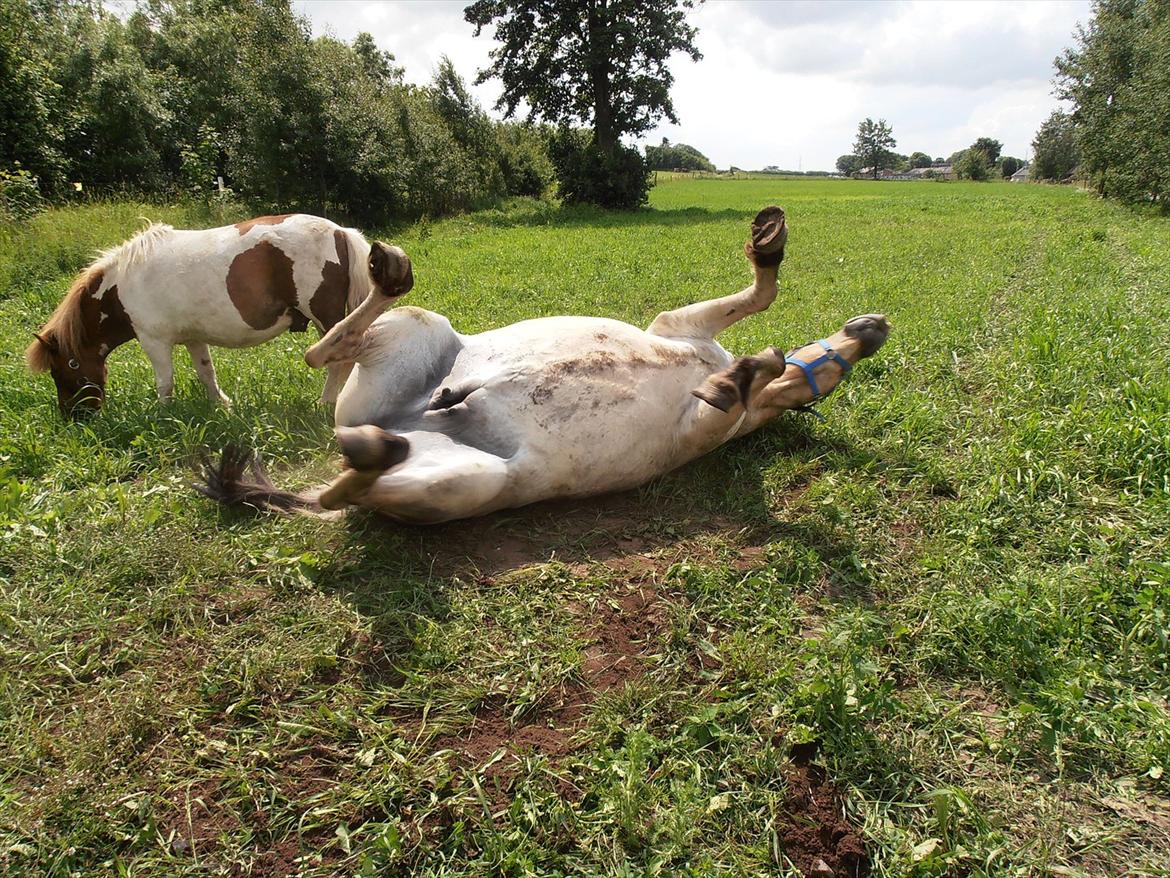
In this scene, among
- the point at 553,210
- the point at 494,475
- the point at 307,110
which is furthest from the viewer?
the point at 553,210

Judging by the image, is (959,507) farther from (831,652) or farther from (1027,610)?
(831,652)

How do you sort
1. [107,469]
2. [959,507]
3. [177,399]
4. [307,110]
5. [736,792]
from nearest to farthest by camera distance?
1. [736,792]
2. [959,507]
3. [107,469]
4. [177,399]
5. [307,110]

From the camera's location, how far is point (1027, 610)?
2275 millimetres

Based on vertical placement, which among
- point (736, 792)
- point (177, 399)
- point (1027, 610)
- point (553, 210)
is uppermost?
point (553, 210)

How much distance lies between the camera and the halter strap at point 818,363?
142 inches

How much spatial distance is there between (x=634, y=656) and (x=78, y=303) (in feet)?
15.3

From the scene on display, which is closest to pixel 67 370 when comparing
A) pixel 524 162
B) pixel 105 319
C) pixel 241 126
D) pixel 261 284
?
pixel 105 319

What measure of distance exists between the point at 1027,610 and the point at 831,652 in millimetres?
741

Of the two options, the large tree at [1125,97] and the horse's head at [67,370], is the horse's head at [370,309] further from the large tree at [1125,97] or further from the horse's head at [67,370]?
the large tree at [1125,97]

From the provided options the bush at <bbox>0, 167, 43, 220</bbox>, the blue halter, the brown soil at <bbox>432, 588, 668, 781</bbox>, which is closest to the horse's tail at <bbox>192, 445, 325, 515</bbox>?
the brown soil at <bbox>432, 588, 668, 781</bbox>

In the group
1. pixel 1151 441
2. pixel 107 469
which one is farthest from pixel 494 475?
pixel 1151 441

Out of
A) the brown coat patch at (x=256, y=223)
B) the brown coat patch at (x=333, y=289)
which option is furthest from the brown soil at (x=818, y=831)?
the brown coat patch at (x=256, y=223)

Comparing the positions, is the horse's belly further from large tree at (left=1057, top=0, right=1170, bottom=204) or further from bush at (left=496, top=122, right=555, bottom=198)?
bush at (left=496, top=122, right=555, bottom=198)

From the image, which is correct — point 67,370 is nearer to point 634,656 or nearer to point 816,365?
point 634,656
